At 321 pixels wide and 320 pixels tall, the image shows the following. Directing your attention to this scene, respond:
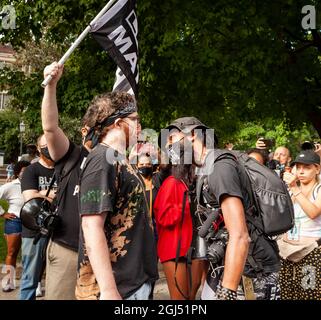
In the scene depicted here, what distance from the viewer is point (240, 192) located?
2906 mm

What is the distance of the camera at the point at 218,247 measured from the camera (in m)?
3.05

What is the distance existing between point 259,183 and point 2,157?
46131 mm

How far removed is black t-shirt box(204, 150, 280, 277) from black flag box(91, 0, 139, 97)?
3.63m

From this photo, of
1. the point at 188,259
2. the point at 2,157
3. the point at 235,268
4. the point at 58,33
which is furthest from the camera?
the point at 2,157

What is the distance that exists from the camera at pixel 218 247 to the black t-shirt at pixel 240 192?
0.14 meters

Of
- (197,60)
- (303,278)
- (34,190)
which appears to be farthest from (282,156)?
(197,60)

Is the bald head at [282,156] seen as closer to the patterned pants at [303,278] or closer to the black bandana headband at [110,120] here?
the patterned pants at [303,278]

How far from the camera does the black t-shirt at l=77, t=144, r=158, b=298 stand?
261 cm

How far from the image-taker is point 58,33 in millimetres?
13812

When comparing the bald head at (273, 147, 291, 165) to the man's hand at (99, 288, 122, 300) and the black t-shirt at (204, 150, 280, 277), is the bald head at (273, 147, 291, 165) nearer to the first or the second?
the black t-shirt at (204, 150, 280, 277)

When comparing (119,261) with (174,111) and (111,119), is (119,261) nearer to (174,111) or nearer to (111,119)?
(111,119)

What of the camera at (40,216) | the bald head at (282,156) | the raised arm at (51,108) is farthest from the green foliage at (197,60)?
the raised arm at (51,108)

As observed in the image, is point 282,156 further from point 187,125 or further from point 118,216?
point 118,216

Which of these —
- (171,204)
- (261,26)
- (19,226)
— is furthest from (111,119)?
(261,26)
